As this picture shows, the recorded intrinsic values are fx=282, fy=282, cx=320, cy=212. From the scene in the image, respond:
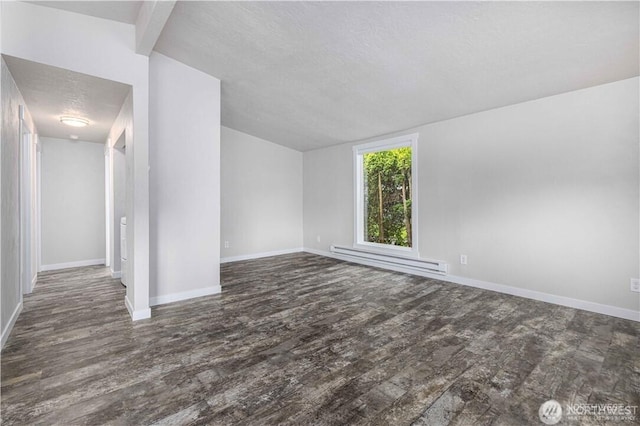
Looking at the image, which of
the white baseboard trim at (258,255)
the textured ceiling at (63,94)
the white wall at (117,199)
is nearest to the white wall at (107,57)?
the textured ceiling at (63,94)

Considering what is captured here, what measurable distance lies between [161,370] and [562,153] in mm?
4414

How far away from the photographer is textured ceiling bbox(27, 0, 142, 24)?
244 cm

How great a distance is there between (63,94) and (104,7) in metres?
1.11

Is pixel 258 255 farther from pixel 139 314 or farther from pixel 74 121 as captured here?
pixel 74 121

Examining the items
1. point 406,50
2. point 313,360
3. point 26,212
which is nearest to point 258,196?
point 26,212

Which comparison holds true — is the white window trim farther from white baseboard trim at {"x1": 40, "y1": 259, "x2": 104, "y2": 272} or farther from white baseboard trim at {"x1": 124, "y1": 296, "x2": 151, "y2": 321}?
white baseboard trim at {"x1": 40, "y1": 259, "x2": 104, "y2": 272}

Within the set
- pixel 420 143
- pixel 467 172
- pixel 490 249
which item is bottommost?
pixel 490 249

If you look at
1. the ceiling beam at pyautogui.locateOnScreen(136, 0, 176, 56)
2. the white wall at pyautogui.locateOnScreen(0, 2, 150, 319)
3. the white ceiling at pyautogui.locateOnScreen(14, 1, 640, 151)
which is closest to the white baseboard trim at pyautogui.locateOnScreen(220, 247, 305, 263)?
the white wall at pyautogui.locateOnScreen(0, 2, 150, 319)

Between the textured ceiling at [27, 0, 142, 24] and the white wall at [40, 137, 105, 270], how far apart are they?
Answer: 3493mm

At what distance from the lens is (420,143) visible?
4477 mm

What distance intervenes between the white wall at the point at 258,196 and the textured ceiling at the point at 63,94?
216 cm

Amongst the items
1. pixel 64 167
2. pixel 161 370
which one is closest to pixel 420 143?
pixel 161 370

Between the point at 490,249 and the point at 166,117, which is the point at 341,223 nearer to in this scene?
the point at 490,249

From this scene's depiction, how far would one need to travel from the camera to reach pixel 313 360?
2119mm
